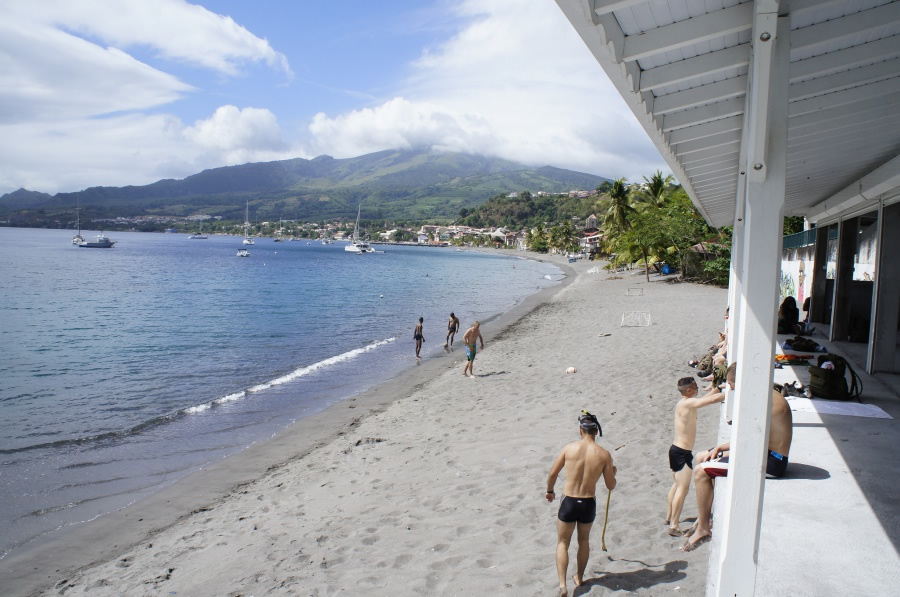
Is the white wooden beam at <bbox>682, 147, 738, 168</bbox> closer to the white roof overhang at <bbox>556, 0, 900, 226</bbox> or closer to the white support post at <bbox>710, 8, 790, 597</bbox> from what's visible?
the white roof overhang at <bbox>556, 0, 900, 226</bbox>

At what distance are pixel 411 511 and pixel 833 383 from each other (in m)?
5.50

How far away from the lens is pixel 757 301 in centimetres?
319

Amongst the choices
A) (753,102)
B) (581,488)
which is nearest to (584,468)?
(581,488)

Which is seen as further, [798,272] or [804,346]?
[798,272]

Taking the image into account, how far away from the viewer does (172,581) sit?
6176mm

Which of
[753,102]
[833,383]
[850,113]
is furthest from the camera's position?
[833,383]

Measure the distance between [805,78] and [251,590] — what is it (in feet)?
19.7

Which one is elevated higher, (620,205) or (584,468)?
(620,205)

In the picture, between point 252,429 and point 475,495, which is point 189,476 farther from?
point 475,495

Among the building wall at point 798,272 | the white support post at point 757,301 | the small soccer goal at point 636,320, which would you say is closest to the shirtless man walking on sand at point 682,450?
the white support post at point 757,301

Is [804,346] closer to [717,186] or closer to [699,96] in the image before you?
[717,186]

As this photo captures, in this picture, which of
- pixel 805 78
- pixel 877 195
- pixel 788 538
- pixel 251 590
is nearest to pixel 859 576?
pixel 788 538

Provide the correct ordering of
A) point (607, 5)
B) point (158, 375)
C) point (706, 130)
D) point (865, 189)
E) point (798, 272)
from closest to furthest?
1. point (607, 5)
2. point (706, 130)
3. point (865, 189)
4. point (158, 375)
5. point (798, 272)

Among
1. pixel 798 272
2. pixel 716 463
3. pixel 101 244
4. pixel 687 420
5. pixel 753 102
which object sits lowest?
pixel 716 463
